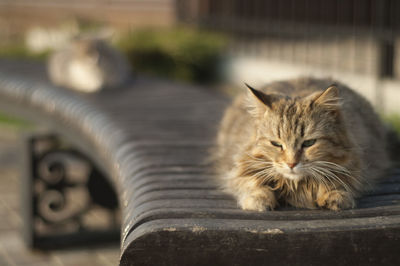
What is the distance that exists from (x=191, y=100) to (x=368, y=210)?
2838 mm

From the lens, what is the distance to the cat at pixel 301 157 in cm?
254

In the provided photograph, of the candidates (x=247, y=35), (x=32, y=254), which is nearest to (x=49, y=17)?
(x=247, y=35)

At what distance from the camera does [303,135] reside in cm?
255

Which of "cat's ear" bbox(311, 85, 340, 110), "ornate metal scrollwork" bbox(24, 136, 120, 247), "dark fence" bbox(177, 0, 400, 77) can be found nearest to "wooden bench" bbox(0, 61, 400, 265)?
"cat's ear" bbox(311, 85, 340, 110)

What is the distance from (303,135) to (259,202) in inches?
12.6

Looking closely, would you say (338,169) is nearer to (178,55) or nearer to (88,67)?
(88,67)

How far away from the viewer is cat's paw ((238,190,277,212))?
2.52 metres

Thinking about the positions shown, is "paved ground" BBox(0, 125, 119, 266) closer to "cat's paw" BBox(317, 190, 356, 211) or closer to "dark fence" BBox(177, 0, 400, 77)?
"cat's paw" BBox(317, 190, 356, 211)

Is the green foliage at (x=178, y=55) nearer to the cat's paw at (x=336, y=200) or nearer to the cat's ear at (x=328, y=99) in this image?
the cat's ear at (x=328, y=99)

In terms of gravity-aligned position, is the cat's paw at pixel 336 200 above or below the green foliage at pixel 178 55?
above

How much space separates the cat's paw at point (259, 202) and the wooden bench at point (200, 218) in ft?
0.12

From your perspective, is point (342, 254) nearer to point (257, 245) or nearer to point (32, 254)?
point (257, 245)

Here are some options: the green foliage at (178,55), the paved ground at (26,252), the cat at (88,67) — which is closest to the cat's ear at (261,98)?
the paved ground at (26,252)

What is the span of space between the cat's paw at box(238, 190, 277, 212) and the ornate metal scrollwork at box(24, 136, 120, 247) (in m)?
2.87
